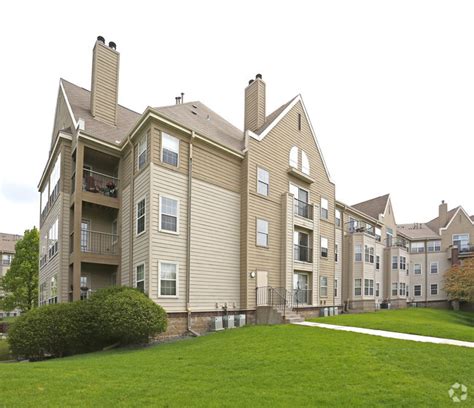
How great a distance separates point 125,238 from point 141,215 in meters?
2.11

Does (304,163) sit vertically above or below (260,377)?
above

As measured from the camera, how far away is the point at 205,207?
55.6ft

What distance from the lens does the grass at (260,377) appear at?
20.8ft

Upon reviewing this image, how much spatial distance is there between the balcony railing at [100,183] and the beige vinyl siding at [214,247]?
4.66 metres

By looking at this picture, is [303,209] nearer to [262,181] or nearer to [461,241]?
[262,181]

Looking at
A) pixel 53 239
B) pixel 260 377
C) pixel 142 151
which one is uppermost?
pixel 142 151

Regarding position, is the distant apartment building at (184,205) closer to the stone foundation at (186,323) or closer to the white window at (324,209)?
the stone foundation at (186,323)

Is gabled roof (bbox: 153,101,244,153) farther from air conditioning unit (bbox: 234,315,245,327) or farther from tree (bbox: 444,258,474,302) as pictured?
tree (bbox: 444,258,474,302)

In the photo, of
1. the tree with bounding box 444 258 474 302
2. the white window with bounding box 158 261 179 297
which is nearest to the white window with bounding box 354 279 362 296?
the tree with bounding box 444 258 474 302

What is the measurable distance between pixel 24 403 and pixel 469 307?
47.0 m

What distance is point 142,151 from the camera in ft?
53.1

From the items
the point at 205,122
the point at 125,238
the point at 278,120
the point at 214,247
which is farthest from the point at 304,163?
the point at 125,238

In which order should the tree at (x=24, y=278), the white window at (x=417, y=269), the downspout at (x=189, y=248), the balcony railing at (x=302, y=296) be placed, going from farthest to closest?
the white window at (x=417, y=269)
the tree at (x=24, y=278)
the balcony railing at (x=302, y=296)
the downspout at (x=189, y=248)

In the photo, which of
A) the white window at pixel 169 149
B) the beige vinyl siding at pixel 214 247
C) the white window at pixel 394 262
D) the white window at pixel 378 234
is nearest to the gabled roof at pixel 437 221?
the white window at pixel 394 262
